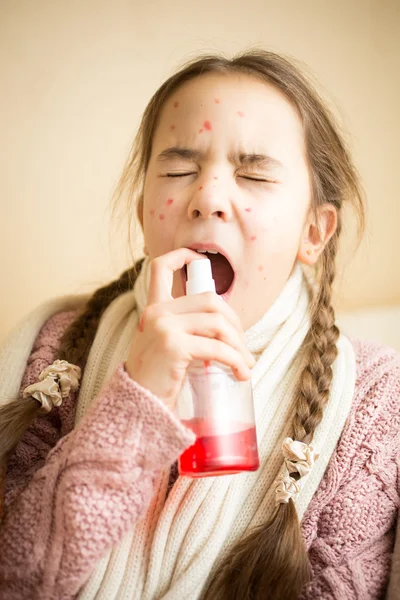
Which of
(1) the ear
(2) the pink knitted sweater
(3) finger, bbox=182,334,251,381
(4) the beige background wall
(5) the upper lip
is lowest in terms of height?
(2) the pink knitted sweater

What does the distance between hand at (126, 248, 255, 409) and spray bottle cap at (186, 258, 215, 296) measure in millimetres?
19

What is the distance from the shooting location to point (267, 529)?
744 millimetres

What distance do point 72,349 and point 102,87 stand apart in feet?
2.16

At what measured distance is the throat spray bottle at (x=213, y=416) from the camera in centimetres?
67

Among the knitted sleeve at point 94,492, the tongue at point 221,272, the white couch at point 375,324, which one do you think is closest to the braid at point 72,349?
the knitted sleeve at point 94,492

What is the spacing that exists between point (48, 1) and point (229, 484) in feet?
3.43

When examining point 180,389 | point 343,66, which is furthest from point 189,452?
Answer: point 343,66

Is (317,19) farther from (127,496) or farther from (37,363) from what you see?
(127,496)

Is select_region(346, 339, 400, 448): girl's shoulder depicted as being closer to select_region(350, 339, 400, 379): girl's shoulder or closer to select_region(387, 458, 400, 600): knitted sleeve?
select_region(350, 339, 400, 379): girl's shoulder

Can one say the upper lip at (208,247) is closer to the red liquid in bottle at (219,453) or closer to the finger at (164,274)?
the finger at (164,274)

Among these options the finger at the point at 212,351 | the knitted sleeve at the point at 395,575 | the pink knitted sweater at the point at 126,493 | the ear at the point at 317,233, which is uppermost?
the ear at the point at 317,233

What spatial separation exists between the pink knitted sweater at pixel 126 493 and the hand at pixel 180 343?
0.09 ft

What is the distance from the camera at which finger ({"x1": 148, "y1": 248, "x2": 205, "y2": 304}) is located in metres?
0.73

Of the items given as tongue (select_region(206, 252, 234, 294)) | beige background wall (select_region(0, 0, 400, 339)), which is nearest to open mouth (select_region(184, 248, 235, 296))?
tongue (select_region(206, 252, 234, 294))
